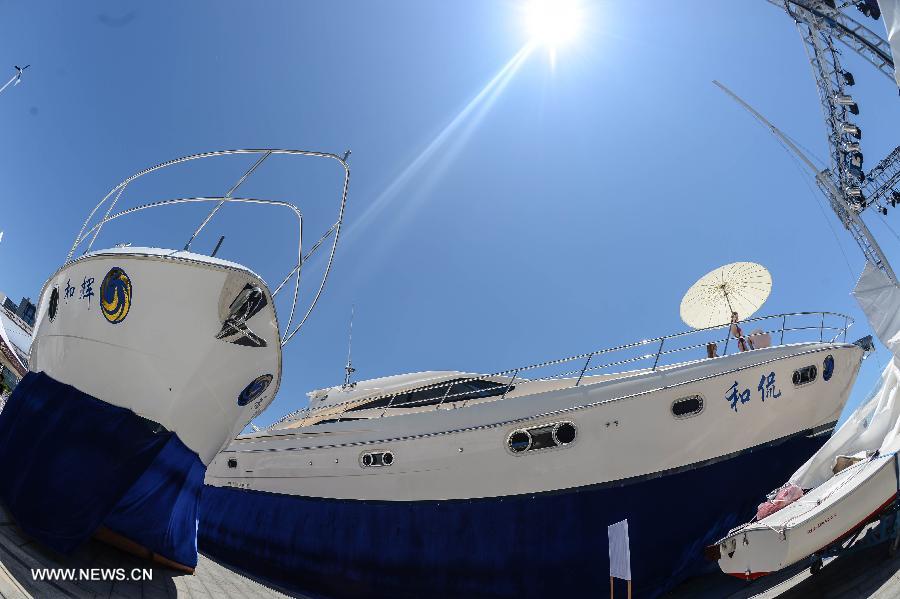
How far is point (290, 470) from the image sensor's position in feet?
26.1

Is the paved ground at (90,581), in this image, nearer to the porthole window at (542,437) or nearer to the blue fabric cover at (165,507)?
the blue fabric cover at (165,507)

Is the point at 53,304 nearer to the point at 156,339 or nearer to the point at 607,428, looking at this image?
the point at 156,339

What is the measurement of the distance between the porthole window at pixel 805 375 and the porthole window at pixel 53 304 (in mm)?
11861

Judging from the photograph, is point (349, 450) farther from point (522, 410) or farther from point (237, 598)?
point (522, 410)

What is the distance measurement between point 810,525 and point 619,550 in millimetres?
2481

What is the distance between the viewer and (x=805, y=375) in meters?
6.47

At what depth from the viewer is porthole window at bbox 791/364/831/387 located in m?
6.38

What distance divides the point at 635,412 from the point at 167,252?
727 centimetres

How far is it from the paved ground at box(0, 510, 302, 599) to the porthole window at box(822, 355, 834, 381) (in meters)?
10.1

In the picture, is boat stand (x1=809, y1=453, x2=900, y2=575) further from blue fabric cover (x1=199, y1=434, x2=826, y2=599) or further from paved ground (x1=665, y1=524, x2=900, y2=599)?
Result: blue fabric cover (x1=199, y1=434, x2=826, y2=599)

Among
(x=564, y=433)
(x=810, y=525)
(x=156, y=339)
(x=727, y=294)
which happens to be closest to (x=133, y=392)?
(x=156, y=339)

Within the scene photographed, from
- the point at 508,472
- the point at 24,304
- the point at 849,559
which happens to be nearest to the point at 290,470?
the point at 508,472

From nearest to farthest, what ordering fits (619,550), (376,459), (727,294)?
(619,550)
(376,459)
(727,294)

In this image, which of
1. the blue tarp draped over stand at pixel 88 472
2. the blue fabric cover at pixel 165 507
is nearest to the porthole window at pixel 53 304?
the blue tarp draped over stand at pixel 88 472
